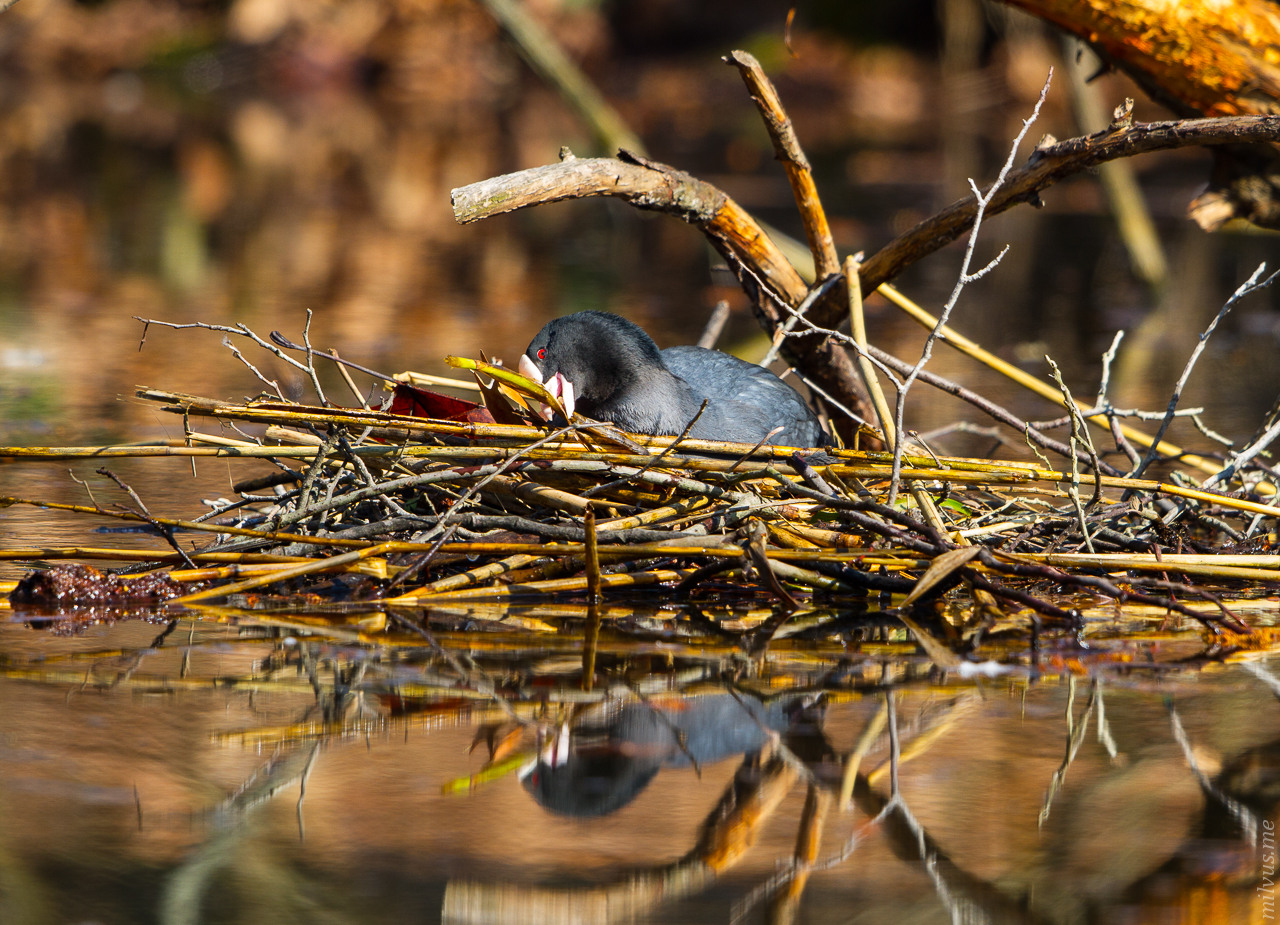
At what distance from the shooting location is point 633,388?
341 centimetres

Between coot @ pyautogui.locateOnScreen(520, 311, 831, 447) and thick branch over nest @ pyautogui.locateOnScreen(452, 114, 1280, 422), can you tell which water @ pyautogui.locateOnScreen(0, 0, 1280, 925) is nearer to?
coot @ pyautogui.locateOnScreen(520, 311, 831, 447)

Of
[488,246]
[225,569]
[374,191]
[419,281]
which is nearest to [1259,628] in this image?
[225,569]

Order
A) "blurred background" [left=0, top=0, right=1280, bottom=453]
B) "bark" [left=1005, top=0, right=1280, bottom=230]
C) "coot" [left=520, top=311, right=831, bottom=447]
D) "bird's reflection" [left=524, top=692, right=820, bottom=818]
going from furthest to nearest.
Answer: "blurred background" [left=0, top=0, right=1280, bottom=453] → "bark" [left=1005, top=0, right=1280, bottom=230] → "coot" [left=520, top=311, right=831, bottom=447] → "bird's reflection" [left=524, top=692, right=820, bottom=818]

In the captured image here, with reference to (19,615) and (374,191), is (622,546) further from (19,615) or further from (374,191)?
(374,191)

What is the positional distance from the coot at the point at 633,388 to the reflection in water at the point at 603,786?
85cm

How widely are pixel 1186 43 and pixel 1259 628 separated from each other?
5.28 feet

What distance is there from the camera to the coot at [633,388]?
340 cm

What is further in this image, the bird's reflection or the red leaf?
the red leaf

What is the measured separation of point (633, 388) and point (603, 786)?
145 cm

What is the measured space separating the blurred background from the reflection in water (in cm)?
125

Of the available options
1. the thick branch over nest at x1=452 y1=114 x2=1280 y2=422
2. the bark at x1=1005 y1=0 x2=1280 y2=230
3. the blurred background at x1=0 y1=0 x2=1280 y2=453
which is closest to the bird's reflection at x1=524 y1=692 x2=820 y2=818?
the thick branch over nest at x1=452 y1=114 x2=1280 y2=422

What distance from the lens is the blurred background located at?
632cm

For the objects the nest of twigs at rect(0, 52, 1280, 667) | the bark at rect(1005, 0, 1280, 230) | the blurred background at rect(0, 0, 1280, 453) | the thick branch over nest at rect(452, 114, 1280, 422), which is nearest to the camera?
the nest of twigs at rect(0, 52, 1280, 667)

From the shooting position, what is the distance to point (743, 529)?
294cm
